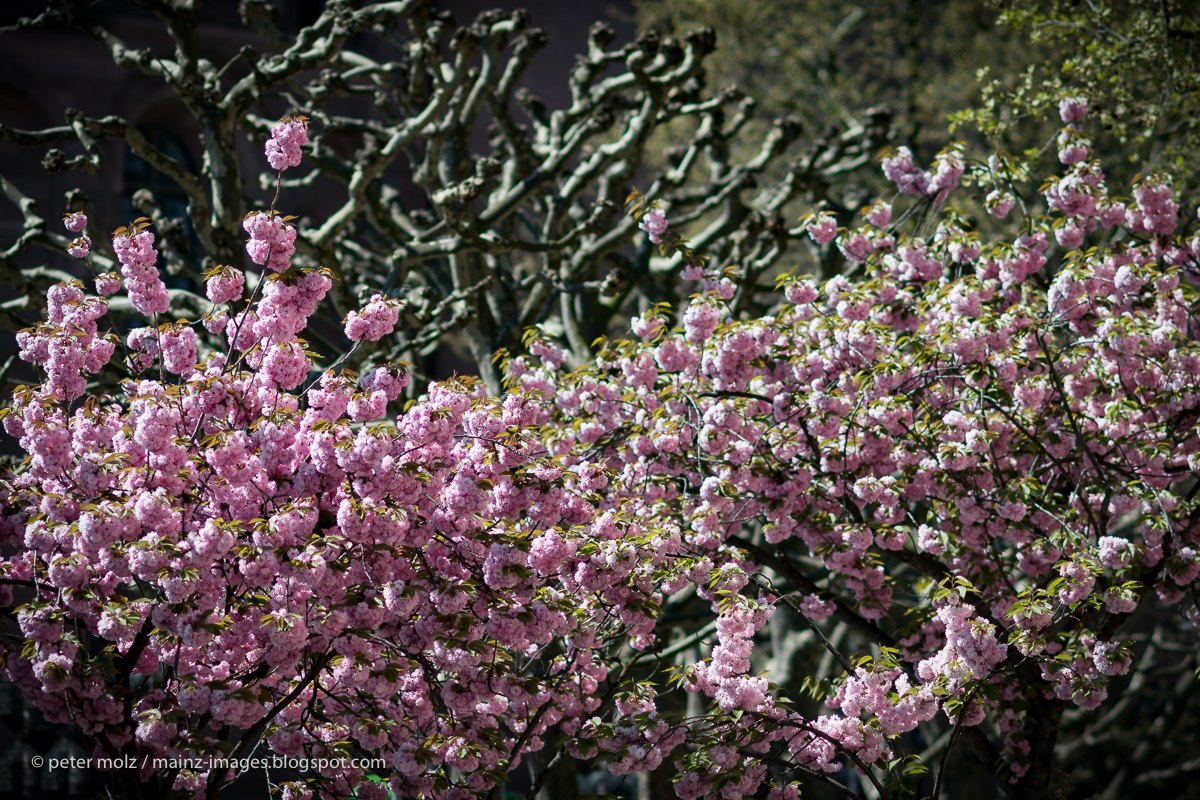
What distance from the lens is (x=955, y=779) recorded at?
12945 mm

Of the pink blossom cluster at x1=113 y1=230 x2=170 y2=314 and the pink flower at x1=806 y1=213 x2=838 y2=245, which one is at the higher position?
the pink flower at x1=806 y1=213 x2=838 y2=245

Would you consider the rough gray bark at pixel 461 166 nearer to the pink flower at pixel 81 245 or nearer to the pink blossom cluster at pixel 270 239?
the pink flower at pixel 81 245

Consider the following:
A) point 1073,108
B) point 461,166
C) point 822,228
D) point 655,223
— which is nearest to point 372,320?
point 655,223

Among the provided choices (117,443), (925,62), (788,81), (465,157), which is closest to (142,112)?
(465,157)

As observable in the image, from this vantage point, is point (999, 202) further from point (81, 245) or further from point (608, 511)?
point (81, 245)

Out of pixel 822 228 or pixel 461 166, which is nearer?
pixel 822 228

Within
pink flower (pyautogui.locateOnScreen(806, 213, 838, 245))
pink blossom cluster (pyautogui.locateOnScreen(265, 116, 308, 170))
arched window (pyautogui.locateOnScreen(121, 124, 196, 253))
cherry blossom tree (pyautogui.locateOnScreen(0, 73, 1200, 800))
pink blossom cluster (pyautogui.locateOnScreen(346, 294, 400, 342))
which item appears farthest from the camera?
arched window (pyautogui.locateOnScreen(121, 124, 196, 253))

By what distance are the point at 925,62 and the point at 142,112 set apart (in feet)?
41.1

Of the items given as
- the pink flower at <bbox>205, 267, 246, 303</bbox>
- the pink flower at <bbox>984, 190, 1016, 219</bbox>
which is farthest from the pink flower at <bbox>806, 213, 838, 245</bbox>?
the pink flower at <bbox>205, 267, 246, 303</bbox>

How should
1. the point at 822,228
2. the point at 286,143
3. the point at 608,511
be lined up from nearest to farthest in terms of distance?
the point at 608,511
the point at 286,143
the point at 822,228

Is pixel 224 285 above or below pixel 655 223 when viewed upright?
below

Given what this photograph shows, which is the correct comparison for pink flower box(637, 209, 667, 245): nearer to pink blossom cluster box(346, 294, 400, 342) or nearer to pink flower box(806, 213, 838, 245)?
pink flower box(806, 213, 838, 245)

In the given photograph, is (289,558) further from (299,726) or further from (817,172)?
(817,172)

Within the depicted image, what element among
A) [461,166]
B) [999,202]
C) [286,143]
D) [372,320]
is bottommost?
[372,320]
